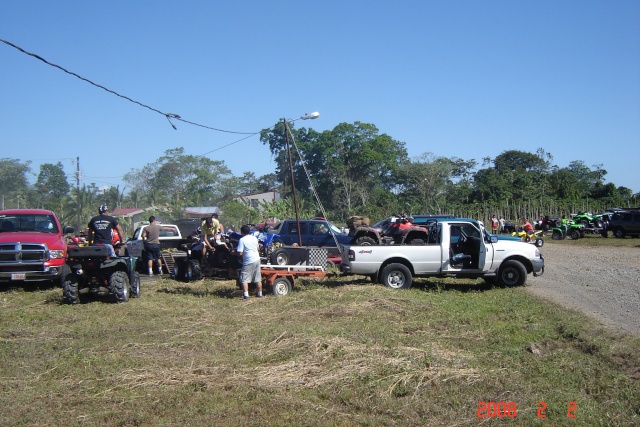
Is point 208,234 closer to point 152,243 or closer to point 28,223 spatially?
point 152,243

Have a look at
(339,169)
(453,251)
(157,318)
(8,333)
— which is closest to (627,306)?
(453,251)

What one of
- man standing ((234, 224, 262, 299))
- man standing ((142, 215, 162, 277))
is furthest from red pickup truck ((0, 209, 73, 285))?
man standing ((234, 224, 262, 299))

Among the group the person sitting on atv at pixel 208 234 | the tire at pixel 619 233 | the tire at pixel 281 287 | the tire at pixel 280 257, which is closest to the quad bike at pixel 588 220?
the tire at pixel 619 233

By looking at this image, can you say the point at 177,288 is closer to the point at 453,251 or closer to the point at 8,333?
the point at 8,333

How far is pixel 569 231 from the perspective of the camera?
33219 mm

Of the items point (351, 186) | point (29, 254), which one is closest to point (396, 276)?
point (29, 254)

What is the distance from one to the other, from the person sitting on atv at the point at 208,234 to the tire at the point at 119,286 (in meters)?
2.93

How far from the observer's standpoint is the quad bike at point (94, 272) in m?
11.4

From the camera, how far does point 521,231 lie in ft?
95.6

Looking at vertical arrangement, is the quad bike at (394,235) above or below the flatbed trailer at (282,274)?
above

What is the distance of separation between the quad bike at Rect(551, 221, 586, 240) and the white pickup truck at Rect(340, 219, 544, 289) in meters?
Answer: 21.0

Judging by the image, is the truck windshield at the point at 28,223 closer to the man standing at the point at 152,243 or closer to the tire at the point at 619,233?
the man standing at the point at 152,243

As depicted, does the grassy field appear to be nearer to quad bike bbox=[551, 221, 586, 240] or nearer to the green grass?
the green grass

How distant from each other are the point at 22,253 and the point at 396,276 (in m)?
8.95
